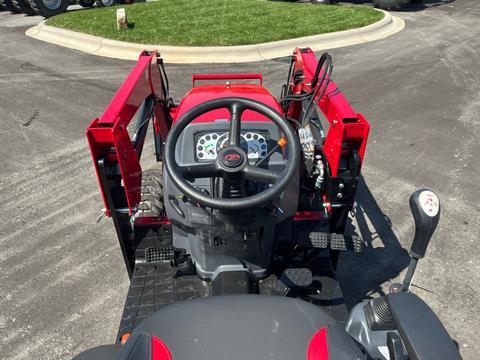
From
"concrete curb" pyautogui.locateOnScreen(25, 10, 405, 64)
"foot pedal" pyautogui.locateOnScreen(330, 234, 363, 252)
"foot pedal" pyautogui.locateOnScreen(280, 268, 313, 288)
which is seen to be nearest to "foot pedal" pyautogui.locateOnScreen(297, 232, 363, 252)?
"foot pedal" pyautogui.locateOnScreen(330, 234, 363, 252)

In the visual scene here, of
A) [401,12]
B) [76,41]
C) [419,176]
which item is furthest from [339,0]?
[419,176]

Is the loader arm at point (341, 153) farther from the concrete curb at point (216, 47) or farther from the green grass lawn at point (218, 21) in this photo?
the green grass lawn at point (218, 21)

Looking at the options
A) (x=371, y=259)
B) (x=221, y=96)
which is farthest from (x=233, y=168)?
(x=371, y=259)

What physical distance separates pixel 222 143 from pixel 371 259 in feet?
6.54

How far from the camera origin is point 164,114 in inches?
179

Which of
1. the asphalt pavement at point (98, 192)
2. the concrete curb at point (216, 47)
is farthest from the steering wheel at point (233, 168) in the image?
the concrete curb at point (216, 47)

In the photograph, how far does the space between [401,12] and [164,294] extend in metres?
13.5

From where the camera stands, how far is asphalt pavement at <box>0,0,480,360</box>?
3.38m

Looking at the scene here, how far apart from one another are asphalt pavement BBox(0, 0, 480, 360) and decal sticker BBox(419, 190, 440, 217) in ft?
5.50

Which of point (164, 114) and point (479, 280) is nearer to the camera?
point (479, 280)

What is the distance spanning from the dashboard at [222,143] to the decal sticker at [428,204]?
3.61 feet

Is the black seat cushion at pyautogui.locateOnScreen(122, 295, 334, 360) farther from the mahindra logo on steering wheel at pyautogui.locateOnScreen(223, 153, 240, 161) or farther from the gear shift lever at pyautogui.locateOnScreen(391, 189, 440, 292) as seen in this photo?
the mahindra logo on steering wheel at pyautogui.locateOnScreen(223, 153, 240, 161)

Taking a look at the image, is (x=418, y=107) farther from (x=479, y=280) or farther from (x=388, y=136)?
(x=479, y=280)

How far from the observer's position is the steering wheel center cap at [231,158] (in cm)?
221
